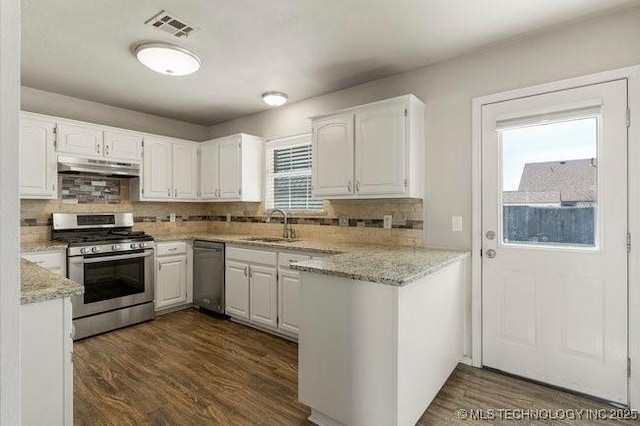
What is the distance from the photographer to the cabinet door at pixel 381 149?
2725 mm

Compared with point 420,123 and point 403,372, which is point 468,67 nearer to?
point 420,123

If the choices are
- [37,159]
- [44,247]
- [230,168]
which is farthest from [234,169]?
[44,247]

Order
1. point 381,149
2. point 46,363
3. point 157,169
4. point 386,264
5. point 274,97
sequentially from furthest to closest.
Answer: point 157,169 → point 274,97 → point 381,149 → point 386,264 → point 46,363

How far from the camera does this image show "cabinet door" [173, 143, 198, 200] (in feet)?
14.2

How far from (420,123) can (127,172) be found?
10.7ft

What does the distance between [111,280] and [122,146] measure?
4.97ft

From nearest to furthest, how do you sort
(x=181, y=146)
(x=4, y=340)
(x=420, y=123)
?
1. (x=4, y=340)
2. (x=420, y=123)
3. (x=181, y=146)

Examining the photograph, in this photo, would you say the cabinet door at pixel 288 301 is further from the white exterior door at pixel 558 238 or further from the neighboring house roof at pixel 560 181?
the neighboring house roof at pixel 560 181

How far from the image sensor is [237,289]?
3.59 metres

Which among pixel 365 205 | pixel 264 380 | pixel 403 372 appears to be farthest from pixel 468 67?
pixel 264 380

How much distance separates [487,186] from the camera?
259cm

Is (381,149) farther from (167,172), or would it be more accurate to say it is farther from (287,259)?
(167,172)

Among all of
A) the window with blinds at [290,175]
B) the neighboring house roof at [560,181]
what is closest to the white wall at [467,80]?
the neighboring house roof at [560,181]

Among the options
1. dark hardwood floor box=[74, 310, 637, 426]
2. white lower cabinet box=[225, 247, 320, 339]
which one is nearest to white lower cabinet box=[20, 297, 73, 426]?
dark hardwood floor box=[74, 310, 637, 426]
